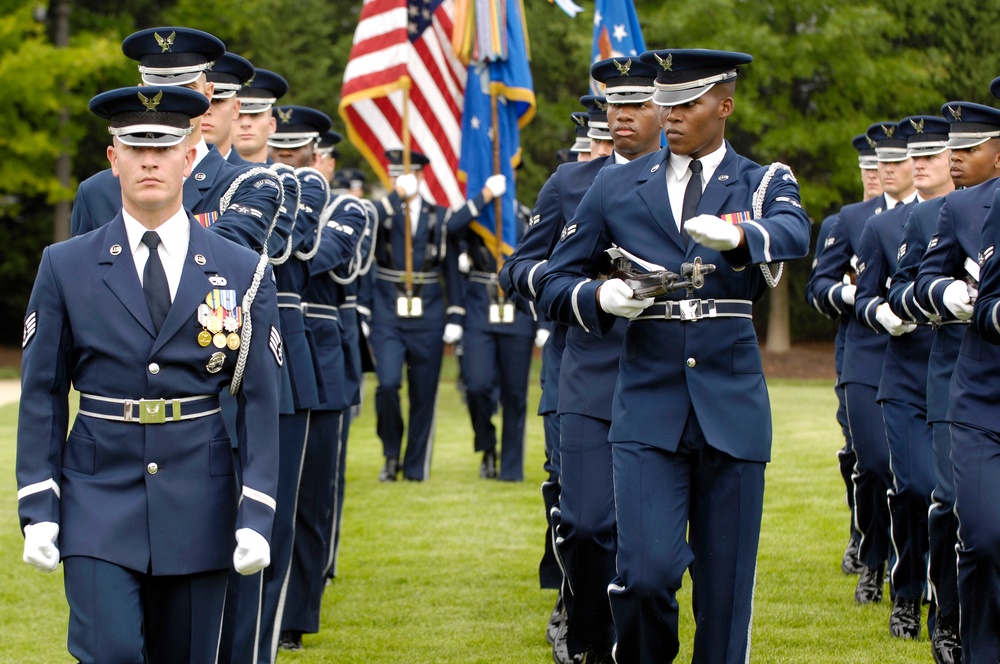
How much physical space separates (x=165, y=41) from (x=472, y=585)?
4.34 m

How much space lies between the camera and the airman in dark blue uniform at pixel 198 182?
5613 mm

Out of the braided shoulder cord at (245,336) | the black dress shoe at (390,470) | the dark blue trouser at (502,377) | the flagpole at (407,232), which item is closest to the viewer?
the braided shoulder cord at (245,336)

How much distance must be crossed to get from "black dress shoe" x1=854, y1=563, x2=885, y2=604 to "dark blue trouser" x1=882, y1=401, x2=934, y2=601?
0.48 m

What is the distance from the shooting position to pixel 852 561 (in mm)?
9516

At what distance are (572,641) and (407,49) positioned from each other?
6.35 m

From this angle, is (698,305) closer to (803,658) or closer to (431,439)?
(803,658)

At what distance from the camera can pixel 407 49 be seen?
12094 mm

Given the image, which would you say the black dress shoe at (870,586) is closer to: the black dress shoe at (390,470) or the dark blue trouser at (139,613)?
the dark blue trouser at (139,613)

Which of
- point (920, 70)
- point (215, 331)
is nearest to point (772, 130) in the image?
point (920, 70)

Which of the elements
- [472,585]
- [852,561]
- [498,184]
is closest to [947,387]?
[852,561]

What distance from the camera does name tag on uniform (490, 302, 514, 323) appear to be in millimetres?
13477

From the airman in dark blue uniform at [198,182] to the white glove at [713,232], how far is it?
5.33 feet

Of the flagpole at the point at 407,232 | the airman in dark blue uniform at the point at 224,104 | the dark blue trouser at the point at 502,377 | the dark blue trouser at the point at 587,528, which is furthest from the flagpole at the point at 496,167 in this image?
the airman in dark blue uniform at the point at 224,104

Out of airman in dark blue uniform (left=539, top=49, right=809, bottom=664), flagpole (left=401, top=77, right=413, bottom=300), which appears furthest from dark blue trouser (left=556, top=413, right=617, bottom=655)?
flagpole (left=401, top=77, right=413, bottom=300)
